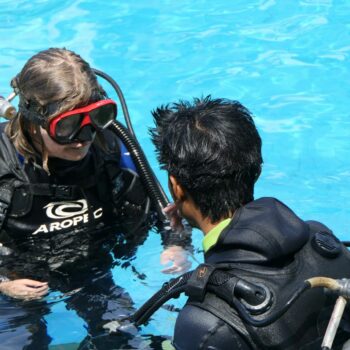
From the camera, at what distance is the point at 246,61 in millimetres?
6852

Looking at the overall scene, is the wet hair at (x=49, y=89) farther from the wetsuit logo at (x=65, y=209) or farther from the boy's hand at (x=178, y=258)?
the boy's hand at (x=178, y=258)

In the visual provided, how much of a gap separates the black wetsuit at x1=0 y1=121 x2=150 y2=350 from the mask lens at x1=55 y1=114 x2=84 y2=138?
0.27 m

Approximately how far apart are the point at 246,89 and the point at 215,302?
4.71 m

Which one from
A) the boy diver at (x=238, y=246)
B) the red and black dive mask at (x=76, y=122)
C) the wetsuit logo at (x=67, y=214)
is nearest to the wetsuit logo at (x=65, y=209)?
the wetsuit logo at (x=67, y=214)

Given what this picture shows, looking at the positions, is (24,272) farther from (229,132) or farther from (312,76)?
(312,76)

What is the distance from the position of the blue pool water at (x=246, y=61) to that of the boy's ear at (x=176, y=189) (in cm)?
231

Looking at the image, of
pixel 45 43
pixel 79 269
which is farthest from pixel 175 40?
pixel 79 269

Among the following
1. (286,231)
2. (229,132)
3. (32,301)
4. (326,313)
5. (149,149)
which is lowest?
(149,149)

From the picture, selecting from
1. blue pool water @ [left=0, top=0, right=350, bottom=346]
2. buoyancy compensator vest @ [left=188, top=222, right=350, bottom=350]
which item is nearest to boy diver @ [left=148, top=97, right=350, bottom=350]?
buoyancy compensator vest @ [left=188, top=222, right=350, bottom=350]

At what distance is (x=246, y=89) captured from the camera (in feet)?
21.2

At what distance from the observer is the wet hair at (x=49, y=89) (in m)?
3.06

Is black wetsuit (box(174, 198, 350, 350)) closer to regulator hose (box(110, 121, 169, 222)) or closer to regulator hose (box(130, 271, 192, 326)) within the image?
regulator hose (box(130, 271, 192, 326))

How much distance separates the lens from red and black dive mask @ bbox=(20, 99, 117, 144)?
304cm

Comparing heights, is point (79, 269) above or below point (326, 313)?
below
